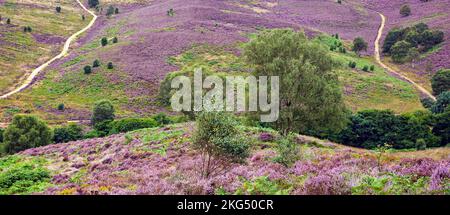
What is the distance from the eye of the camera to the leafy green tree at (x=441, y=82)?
66.6 m

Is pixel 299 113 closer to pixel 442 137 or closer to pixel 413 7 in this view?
pixel 442 137

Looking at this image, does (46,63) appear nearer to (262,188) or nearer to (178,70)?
(178,70)

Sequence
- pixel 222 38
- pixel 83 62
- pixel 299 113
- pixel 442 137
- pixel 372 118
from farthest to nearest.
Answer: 1. pixel 222 38
2. pixel 83 62
3. pixel 372 118
4. pixel 442 137
5. pixel 299 113

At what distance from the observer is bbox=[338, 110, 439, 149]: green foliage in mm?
47416

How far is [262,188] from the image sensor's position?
14.3 metres

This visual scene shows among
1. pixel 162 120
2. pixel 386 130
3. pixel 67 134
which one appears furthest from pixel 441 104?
pixel 67 134

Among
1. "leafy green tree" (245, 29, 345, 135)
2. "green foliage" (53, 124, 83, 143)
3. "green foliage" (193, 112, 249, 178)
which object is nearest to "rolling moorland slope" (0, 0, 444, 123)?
"green foliage" (53, 124, 83, 143)

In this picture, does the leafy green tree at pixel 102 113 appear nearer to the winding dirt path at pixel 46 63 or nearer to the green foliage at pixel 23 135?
the green foliage at pixel 23 135

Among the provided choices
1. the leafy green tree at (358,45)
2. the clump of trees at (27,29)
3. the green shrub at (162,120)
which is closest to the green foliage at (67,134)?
the green shrub at (162,120)

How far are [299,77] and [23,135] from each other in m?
30.5
